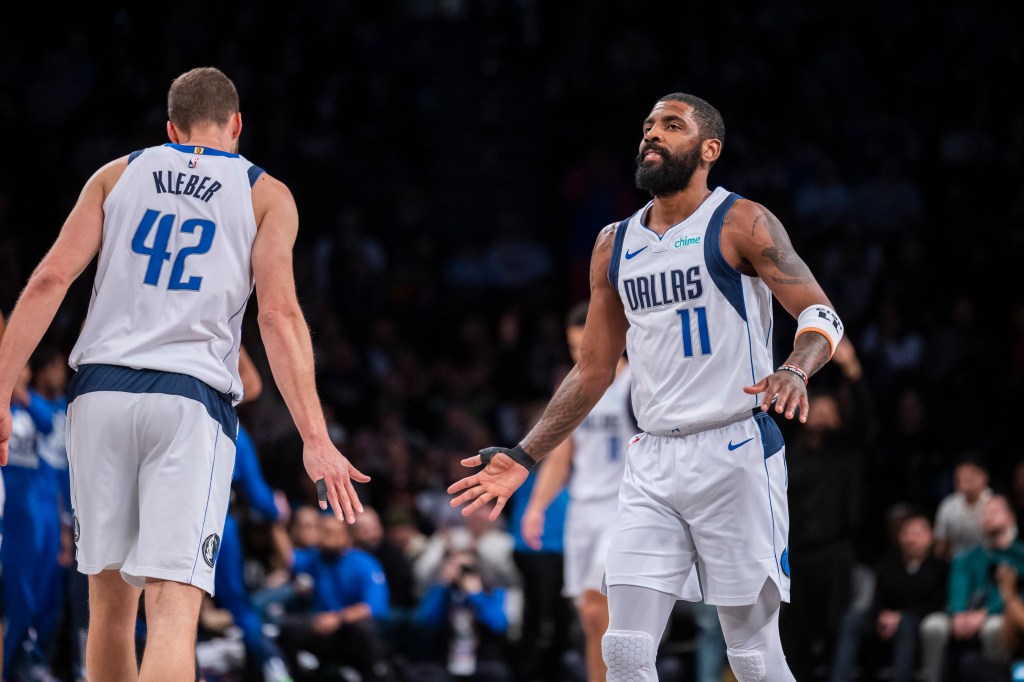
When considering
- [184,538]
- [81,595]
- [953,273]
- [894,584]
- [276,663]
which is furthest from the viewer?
[953,273]

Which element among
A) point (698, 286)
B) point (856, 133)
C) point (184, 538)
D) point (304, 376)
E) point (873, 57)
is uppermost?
point (873, 57)

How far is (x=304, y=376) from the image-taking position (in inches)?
198

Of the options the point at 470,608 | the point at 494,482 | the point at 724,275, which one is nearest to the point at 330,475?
the point at 494,482

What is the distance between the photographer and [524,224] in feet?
53.8

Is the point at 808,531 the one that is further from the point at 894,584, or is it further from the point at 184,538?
the point at 184,538

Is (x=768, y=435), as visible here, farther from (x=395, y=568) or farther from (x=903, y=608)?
(x=395, y=568)

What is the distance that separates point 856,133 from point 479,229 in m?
4.68

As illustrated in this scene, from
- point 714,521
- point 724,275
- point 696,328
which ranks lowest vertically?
point 714,521

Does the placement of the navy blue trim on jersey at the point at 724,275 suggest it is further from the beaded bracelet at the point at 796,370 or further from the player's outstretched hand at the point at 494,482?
the player's outstretched hand at the point at 494,482

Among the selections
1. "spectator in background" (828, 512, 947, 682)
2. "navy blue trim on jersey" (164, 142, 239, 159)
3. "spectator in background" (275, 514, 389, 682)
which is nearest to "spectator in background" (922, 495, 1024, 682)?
"spectator in background" (828, 512, 947, 682)

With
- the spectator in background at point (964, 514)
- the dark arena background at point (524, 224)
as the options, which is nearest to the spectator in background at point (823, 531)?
the dark arena background at point (524, 224)

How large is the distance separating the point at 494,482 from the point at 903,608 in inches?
230

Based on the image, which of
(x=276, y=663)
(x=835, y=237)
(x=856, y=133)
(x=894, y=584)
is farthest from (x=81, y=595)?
(x=856, y=133)

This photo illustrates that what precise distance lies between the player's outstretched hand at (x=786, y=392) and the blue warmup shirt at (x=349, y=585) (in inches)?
247
